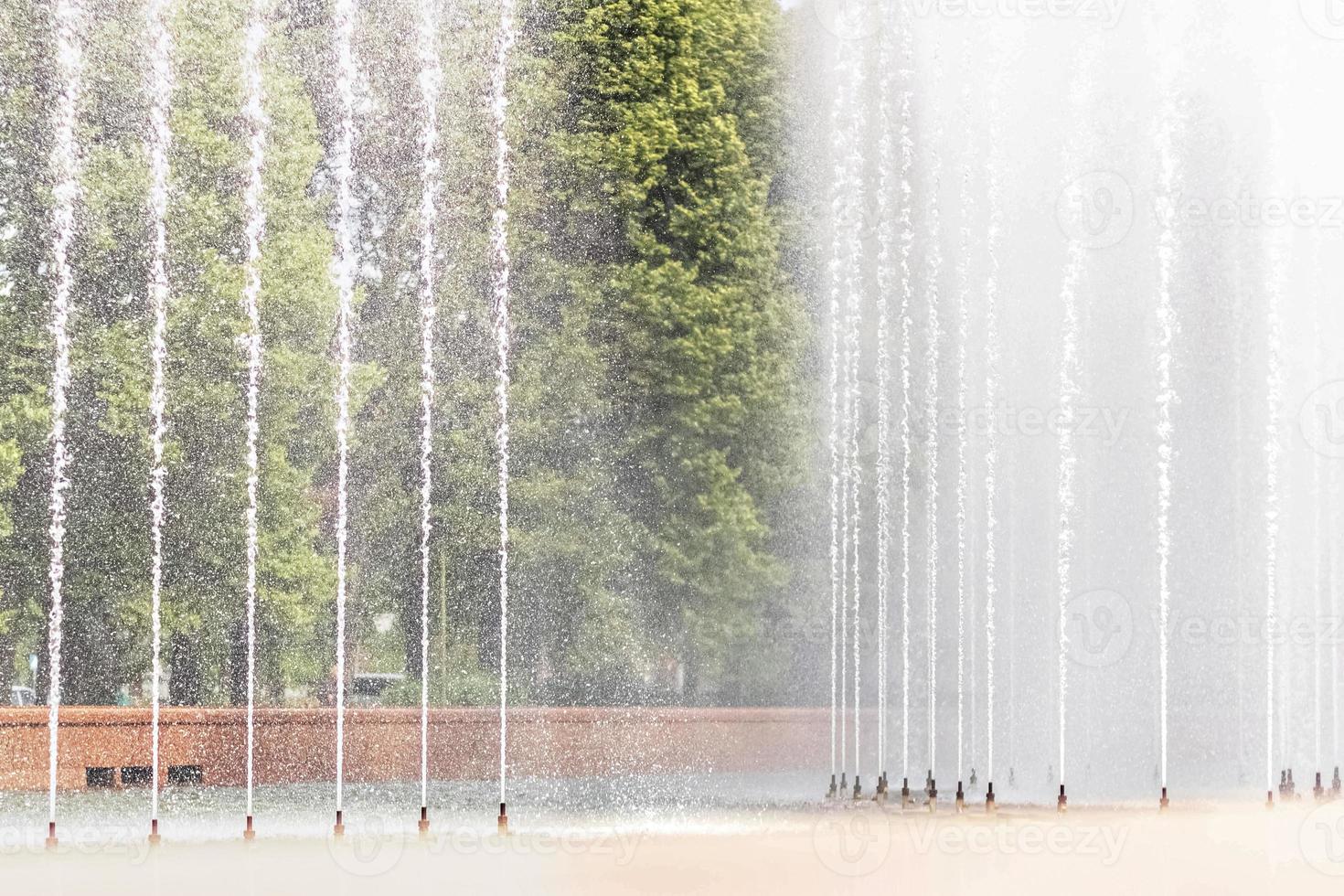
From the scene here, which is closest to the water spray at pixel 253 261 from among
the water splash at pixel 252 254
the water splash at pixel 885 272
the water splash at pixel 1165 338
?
the water splash at pixel 252 254

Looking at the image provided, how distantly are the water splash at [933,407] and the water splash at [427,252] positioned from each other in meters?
7.13

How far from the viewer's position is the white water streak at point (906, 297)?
28016 millimetres

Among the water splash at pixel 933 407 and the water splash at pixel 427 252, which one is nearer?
the water splash at pixel 933 407

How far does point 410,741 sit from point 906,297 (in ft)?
32.1

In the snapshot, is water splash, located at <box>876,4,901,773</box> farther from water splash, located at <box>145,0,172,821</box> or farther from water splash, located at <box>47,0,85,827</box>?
water splash, located at <box>47,0,85,827</box>

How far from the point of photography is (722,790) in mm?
22625

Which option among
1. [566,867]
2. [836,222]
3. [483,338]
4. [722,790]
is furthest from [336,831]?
[836,222]

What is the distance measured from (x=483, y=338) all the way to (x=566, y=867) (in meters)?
15.3

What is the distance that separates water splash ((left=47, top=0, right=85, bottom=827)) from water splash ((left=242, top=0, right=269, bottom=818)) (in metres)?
2.25

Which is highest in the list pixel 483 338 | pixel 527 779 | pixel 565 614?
pixel 483 338

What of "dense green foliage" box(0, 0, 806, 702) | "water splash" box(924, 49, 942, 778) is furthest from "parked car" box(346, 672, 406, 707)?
"water splash" box(924, 49, 942, 778)

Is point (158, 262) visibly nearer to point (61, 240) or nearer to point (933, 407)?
point (61, 240)

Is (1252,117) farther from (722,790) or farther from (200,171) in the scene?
(200,171)

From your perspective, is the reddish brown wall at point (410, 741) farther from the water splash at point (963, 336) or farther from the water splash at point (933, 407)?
the water splash at point (963, 336)
